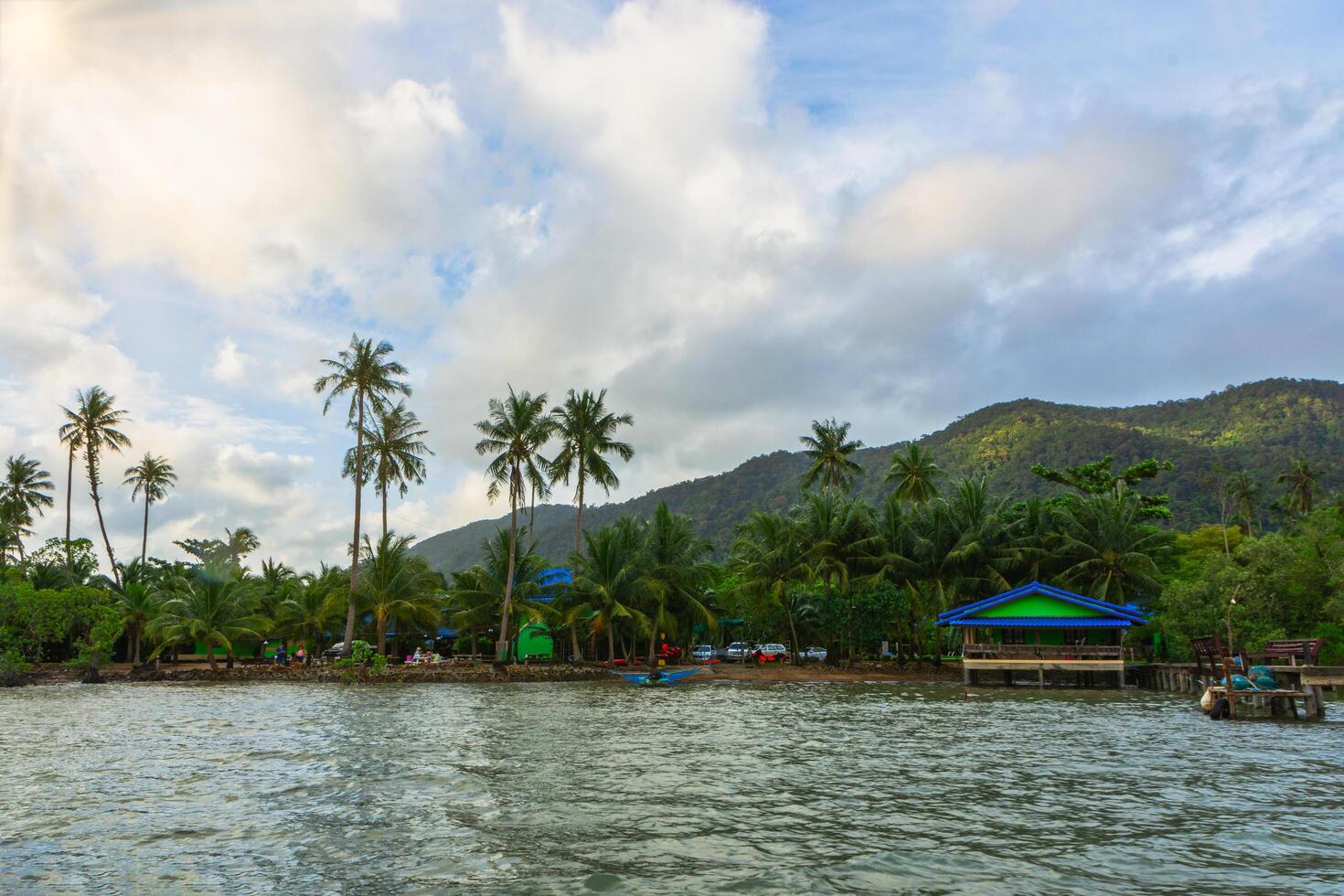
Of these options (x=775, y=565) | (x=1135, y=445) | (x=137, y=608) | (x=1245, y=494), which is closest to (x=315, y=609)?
(x=137, y=608)

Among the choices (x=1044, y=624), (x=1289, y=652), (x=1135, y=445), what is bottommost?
(x=1289, y=652)

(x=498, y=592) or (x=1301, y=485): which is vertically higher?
(x=1301, y=485)

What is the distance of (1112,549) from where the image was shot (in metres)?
50.5

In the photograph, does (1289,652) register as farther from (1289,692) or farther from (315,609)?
(315,609)

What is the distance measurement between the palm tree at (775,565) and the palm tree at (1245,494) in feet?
175

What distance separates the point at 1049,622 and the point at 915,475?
18752 millimetres

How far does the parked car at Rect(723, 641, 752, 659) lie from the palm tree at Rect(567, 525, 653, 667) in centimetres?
1657

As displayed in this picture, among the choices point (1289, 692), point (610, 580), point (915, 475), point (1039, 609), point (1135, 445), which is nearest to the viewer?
point (1289, 692)

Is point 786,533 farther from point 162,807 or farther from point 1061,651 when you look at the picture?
point 162,807

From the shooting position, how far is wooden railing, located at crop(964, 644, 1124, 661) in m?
44.9

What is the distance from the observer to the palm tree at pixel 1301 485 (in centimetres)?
8375

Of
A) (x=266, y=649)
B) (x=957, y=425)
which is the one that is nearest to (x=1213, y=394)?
(x=957, y=425)

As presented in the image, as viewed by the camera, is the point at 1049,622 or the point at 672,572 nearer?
the point at 1049,622

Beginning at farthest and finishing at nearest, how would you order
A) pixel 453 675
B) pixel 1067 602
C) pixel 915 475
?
pixel 915 475 → pixel 453 675 → pixel 1067 602
